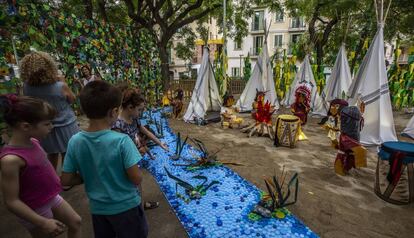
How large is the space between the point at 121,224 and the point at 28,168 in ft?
2.05

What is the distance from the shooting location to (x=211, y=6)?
10.0 m

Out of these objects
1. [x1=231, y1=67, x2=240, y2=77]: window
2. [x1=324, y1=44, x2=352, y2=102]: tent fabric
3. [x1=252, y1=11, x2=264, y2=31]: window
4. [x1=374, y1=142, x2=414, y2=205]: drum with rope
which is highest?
[x1=252, y1=11, x2=264, y2=31]: window

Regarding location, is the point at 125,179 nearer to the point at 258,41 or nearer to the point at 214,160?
the point at 214,160

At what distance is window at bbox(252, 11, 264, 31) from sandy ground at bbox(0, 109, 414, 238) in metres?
24.5

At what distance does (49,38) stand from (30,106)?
4.27 m

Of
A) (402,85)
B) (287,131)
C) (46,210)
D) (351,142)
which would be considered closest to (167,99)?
(287,131)

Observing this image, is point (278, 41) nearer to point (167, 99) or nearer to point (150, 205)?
point (167, 99)

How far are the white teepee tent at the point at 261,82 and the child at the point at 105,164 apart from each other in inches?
314

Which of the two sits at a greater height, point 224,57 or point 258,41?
point 258,41

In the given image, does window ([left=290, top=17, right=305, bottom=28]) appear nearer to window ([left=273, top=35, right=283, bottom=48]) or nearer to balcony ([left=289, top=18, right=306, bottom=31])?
balcony ([left=289, top=18, right=306, bottom=31])

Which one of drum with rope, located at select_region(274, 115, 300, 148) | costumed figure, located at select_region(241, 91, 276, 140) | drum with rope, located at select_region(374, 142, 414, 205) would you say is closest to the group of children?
drum with rope, located at select_region(374, 142, 414, 205)

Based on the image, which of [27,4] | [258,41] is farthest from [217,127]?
[258,41]

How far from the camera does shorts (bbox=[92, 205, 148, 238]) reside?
4.75 feet

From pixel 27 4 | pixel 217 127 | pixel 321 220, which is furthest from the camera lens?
pixel 217 127
